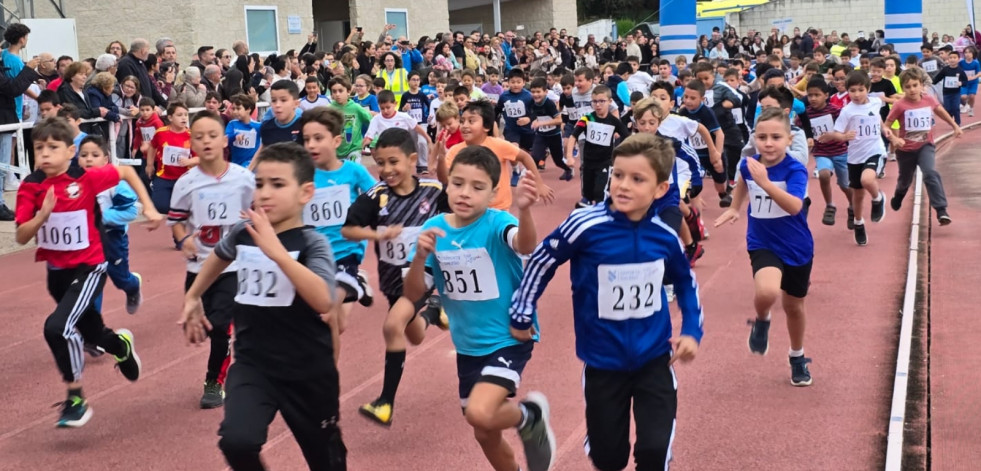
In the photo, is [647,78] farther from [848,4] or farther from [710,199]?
[848,4]

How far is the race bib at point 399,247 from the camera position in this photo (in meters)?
6.52

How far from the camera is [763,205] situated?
720 cm

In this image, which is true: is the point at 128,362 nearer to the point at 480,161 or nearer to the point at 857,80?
the point at 480,161

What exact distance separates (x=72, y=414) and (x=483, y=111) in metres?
3.62

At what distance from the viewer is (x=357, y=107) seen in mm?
13141

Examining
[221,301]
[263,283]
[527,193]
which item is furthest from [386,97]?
[263,283]

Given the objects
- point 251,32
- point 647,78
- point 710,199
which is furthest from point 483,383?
point 251,32

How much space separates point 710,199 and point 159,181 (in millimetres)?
7574

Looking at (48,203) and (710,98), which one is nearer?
(48,203)

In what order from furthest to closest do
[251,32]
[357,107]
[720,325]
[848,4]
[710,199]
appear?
[848,4] < [251,32] < [710,199] < [357,107] < [720,325]

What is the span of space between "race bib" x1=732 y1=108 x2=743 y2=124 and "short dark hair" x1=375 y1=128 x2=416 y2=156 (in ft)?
33.1

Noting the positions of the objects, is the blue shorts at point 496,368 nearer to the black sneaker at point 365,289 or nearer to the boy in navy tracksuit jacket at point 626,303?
the boy in navy tracksuit jacket at point 626,303

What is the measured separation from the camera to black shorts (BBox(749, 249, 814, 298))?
7.08 metres

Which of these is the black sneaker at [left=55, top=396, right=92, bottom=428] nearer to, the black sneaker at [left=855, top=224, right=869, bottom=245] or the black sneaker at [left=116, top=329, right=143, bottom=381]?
the black sneaker at [left=116, top=329, right=143, bottom=381]
